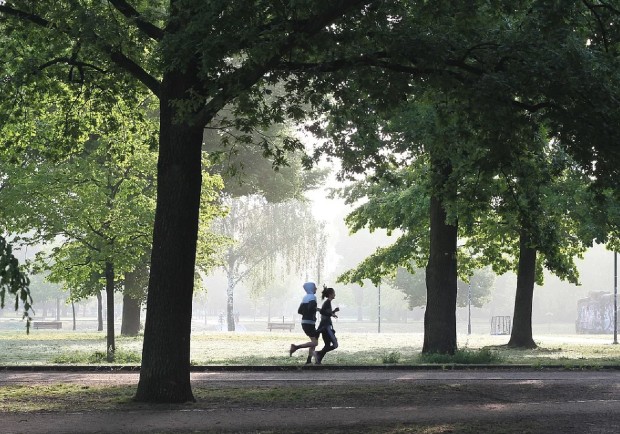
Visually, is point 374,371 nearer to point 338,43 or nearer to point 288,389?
point 288,389

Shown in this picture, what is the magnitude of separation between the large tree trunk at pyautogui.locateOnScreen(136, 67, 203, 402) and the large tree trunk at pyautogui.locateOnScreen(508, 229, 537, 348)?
20.2 m

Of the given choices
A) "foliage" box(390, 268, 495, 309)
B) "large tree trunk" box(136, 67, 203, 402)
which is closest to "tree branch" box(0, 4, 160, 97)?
"large tree trunk" box(136, 67, 203, 402)

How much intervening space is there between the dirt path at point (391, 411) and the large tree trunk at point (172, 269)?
69cm

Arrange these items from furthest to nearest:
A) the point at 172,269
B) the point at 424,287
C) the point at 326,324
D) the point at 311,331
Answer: the point at 424,287
the point at 326,324
the point at 311,331
the point at 172,269

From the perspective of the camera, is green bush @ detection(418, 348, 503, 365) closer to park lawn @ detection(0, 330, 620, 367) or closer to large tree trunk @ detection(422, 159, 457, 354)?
park lawn @ detection(0, 330, 620, 367)

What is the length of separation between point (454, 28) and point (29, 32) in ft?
22.8

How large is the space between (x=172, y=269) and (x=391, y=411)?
10.8 ft

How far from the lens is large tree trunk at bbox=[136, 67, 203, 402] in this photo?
1141 centimetres

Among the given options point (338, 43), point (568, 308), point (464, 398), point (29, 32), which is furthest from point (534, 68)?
point (568, 308)

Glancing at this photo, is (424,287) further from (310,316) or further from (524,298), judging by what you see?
(310,316)

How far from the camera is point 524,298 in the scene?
100ft

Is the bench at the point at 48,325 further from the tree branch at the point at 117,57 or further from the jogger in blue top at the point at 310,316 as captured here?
the tree branch at the point at 117,57

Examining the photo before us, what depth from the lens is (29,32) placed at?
575 inches

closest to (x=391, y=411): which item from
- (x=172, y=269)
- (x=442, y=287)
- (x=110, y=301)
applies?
(x=172, y=269)
